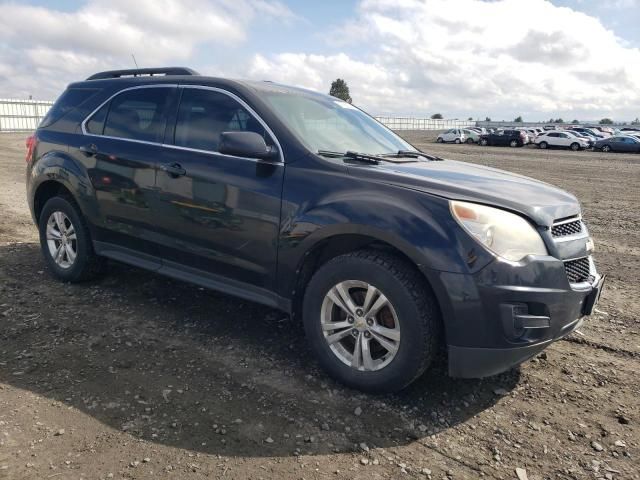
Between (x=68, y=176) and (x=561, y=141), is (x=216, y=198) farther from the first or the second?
(x=561, y=141)

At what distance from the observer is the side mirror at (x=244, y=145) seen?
349 centimetres

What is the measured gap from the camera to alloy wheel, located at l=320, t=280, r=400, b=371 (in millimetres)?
3179

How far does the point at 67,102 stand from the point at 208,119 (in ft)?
6.30

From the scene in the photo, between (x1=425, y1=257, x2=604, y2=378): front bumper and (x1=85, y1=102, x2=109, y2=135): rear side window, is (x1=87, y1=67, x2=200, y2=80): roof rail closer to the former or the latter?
(x1=85, y1=102, x2=109, y2=135): rear side window

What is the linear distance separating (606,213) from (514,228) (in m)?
8.73

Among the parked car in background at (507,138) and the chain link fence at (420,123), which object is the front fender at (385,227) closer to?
the parked car in background at (507,138)

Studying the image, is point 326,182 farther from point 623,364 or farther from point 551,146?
point 551,146

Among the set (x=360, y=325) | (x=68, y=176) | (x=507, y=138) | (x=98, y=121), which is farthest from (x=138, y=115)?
(x=507, y=138)

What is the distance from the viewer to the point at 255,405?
3.20m

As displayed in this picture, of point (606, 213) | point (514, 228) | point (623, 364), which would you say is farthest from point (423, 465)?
point (606, 213)

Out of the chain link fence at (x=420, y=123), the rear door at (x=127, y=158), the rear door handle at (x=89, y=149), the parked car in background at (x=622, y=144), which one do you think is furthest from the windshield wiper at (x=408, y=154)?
the chain link fence at (x=420, y=123)

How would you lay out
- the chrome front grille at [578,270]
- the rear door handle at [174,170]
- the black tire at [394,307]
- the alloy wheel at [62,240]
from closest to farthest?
the black tire at [394,307], the chrome front grille at [578,270], the rear door handle at [174,170], the alloy wheel at [62,240]

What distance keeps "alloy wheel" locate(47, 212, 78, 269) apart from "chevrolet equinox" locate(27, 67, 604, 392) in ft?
0.37

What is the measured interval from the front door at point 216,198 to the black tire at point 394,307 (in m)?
0.47
